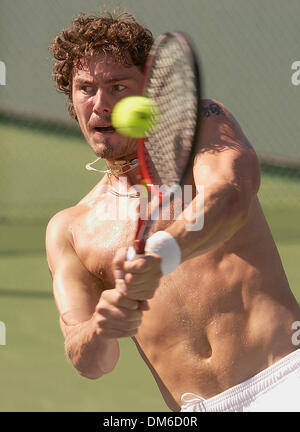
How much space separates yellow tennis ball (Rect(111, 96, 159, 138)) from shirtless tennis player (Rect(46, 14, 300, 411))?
15cm

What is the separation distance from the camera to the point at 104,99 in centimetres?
273

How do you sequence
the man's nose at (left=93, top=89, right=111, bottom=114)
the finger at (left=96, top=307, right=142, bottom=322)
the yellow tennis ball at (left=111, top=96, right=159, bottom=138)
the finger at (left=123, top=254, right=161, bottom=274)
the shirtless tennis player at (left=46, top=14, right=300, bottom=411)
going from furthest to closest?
the man's nose at (left=93, top=89, right=111, bottom=114) → the shirtless tennis player at (left=46, top=14, right=300, bottom=411) → the yellow tennis ball at (left=111, top=96, right=159, bottom=138) → the finger at (left=96, top=307, right=142, bottom=322) → the finger at (left=123, top=254, right=161, bottom=274)

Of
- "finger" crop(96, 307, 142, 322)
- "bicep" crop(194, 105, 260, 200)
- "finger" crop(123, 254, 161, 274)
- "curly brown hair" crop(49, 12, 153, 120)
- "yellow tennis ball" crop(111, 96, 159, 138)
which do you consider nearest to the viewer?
"finger" crop(123, 254, 161, 274)

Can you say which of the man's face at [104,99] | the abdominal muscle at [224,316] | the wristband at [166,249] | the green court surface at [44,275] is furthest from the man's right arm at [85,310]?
the green court surface at [44,275]

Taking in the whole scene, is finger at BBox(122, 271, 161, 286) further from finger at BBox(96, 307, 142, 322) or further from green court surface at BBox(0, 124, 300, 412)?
green court surface at BBox(0, 124, 300, 412)

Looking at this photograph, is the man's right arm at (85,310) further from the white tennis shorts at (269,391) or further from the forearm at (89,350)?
the white tennis shorts at (269,391)

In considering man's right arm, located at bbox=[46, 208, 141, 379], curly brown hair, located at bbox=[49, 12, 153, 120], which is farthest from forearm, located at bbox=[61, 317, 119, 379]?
curly brown hair, located at bbox=[49, 12, 153, 120]

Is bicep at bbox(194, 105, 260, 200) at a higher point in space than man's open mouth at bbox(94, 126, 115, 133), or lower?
higher

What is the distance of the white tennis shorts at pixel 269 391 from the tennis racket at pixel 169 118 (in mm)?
563

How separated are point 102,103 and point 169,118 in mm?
370

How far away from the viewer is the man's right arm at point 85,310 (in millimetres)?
2148

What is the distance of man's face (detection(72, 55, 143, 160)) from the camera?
2727 mm

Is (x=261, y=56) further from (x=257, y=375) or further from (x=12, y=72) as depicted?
(x=257, y=375)
